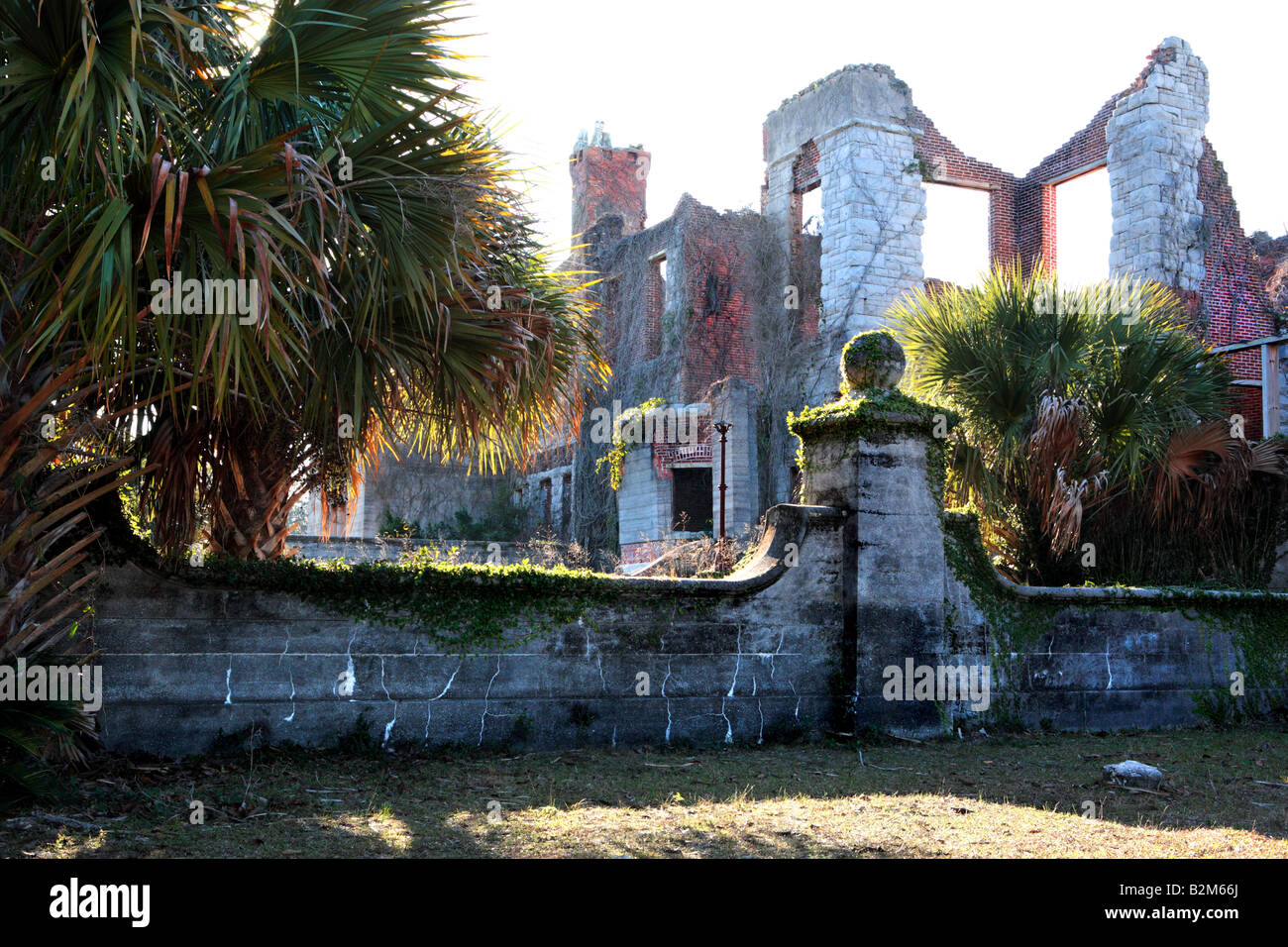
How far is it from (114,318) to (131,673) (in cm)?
276

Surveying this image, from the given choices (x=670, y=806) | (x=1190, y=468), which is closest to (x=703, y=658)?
(x=670, y=806)

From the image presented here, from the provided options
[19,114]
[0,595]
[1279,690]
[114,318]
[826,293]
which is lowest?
[1279,690]

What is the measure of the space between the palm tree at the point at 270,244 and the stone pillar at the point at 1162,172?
14348 mm

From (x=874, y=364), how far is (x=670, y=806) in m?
4.24

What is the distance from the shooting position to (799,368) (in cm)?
2155

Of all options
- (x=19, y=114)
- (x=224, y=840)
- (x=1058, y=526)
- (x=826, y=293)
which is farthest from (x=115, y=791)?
(x=826, y=293)

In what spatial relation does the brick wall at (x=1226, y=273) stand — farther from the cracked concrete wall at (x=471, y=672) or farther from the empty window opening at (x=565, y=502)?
the cracked concrete wall at (x=471, y=672)

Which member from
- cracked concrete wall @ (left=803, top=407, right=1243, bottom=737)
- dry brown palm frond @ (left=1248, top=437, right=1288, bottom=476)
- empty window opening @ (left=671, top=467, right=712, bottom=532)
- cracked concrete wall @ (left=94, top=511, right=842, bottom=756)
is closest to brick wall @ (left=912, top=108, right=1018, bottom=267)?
empty window opening @ (left=671, top=467, right=712, bottom=532)

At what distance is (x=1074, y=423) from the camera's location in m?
10.3

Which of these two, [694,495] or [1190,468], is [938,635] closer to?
[1190,468]

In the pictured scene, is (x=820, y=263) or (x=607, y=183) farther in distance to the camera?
(x=607, y=183)

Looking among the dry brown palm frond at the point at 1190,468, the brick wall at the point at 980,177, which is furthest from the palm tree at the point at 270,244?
the brick wall at the point at 980,177

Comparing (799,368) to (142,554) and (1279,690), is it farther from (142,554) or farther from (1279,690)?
(142,554)

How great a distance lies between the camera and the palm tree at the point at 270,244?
4.86m
